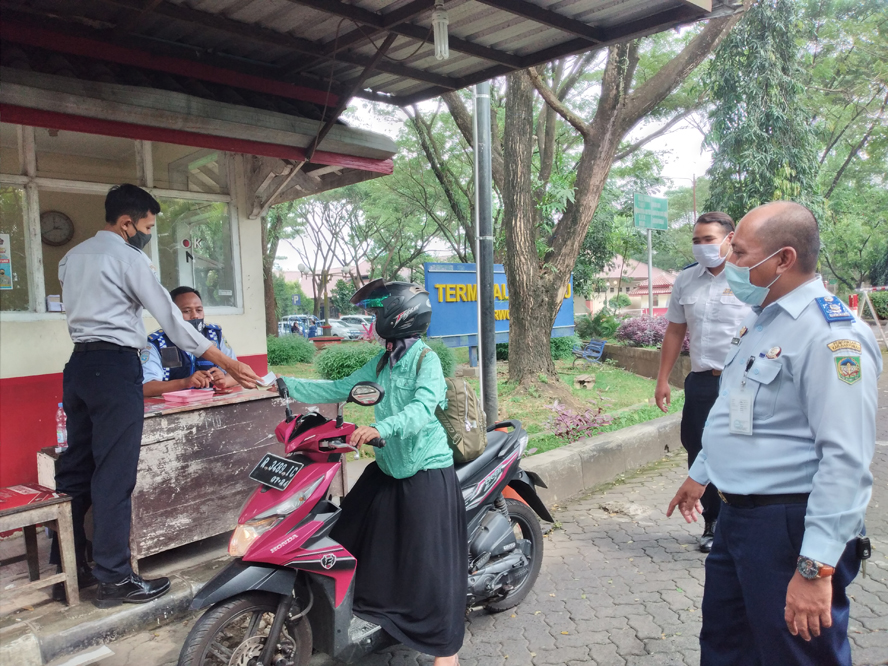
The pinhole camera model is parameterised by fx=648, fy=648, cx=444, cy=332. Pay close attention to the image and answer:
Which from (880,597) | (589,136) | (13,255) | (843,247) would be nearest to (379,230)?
(843,247)

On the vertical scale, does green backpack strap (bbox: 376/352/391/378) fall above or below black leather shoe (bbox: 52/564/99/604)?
above

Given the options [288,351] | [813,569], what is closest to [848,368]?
[813,569]

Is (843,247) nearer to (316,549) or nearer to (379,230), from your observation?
(379,230)

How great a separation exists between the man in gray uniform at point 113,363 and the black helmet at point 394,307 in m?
0.79

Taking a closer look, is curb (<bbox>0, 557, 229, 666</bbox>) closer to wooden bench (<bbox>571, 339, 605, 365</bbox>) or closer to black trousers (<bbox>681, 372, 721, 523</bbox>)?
Result: black trousers (<bbox>681, 372, 721, 523</bbox>)

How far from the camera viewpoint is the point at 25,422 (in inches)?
181

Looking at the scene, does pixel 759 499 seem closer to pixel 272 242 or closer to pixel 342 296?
pixel 272 242

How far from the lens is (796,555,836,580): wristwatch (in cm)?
165

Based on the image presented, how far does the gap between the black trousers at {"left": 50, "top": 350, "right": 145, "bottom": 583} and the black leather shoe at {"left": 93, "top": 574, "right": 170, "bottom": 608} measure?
40mm

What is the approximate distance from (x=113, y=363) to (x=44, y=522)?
86 centimetres

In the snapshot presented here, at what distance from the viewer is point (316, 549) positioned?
2502 mm

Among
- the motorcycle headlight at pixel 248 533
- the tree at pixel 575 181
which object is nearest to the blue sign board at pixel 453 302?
the tree at pixel 575 181

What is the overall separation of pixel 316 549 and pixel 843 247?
29829 mm

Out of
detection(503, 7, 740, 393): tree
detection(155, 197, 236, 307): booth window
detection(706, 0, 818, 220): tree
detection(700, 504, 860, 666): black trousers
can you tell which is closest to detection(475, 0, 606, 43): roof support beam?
detection(700, 504, 860, 666): black trousers
